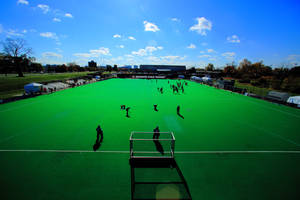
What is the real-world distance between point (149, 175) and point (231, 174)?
4.23 metres

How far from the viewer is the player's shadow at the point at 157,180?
5.30m

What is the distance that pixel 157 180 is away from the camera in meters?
6.00

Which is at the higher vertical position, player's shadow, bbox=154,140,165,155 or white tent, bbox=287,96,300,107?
white tent, bbox=287,96,300,107

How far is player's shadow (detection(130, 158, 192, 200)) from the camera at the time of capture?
5305 millimetres

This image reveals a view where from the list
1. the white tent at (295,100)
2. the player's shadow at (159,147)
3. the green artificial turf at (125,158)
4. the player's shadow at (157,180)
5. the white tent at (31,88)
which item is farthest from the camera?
the white tent at (31,88)

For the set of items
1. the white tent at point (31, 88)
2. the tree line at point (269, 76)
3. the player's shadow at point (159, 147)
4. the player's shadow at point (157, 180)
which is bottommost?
the player's shadow at point (157, 180)

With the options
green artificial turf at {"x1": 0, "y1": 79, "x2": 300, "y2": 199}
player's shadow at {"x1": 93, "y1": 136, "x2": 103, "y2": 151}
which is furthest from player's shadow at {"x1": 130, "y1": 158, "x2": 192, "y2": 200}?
player's shadow at {"x1": 93, "y1": 136, "x2": 103, "y2": 151}

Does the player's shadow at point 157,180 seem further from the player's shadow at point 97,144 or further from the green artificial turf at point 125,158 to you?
the player's shadow at point 97,144

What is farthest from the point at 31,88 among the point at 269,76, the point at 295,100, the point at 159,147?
the point at 269,76

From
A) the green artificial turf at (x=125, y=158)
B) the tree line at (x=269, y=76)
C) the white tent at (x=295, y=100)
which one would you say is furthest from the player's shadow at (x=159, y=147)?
the tree line at (x=269, y=76)

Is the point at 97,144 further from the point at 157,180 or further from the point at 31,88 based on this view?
the point at 31,88

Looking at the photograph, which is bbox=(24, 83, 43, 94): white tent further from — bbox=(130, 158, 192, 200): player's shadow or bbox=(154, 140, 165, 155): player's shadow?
bbox=(130, 158, 192, 200): player's shadow

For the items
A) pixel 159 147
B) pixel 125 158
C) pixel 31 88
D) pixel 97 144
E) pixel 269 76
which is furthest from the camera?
pixel 269 76

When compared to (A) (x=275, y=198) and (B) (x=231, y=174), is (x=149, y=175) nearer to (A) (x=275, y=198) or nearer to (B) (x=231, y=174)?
(B) (x=231, y=174)
